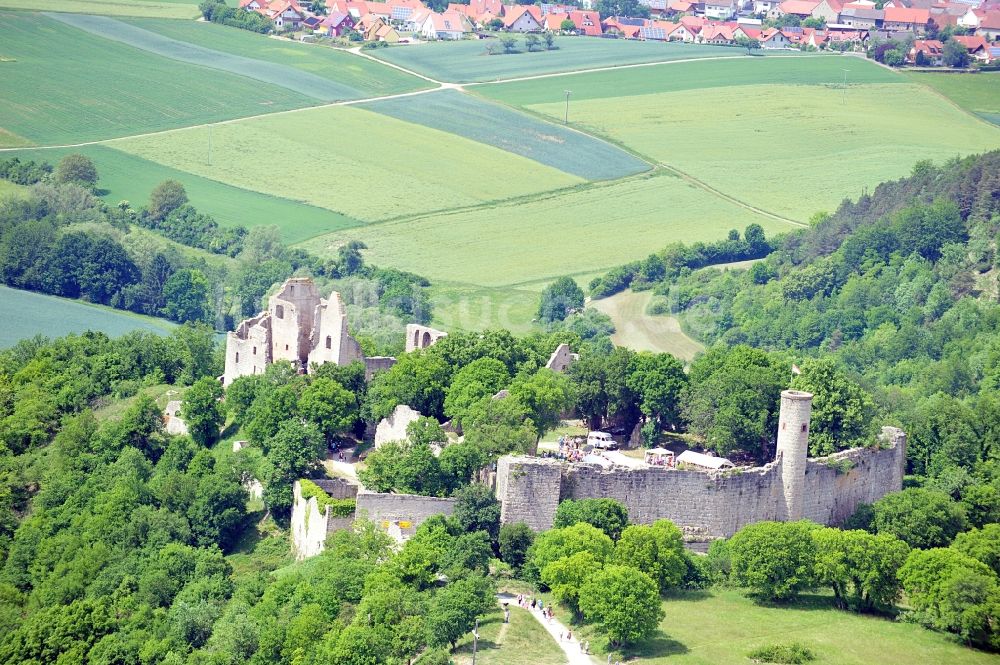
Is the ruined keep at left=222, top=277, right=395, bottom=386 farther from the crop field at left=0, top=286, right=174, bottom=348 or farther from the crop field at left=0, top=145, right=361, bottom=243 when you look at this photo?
the crop field at left=0, top=145, right=361, bottom=243

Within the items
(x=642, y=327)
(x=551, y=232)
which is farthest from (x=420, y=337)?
(x=551, y=232)

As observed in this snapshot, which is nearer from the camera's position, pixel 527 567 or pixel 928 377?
pixel 527 567

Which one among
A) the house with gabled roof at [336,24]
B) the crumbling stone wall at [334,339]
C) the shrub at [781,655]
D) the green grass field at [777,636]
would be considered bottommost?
the house with gabled roof at [336,24]

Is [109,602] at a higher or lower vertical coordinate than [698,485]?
lower

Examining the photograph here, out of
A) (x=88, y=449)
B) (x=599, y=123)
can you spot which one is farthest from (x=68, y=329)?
(x=599, y=123)

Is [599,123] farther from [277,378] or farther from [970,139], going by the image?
[277,378]

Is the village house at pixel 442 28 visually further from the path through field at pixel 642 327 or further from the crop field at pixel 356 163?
the path through field at pixel 642 327

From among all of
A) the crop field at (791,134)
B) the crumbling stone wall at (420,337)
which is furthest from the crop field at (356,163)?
the crumbling stone wall at (420,337)
